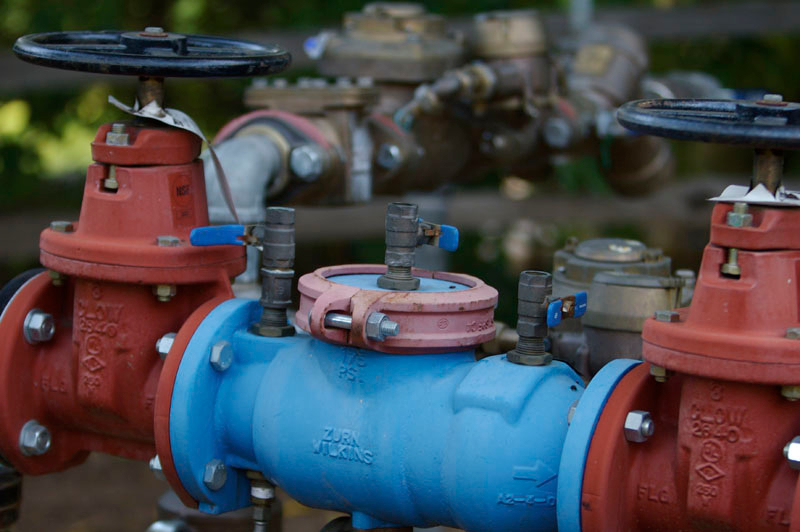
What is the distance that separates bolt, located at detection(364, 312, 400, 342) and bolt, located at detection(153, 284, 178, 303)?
0.30 m

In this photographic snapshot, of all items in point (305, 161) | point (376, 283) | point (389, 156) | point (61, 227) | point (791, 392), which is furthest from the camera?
point (389, 156)

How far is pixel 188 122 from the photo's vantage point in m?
1.26

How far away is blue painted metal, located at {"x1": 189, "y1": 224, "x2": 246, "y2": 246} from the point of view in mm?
1199

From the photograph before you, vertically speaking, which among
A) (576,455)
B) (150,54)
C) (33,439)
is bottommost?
(33,439)

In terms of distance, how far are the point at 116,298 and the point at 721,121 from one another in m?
0.69

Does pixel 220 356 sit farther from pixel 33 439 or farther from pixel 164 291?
pixel 33 439

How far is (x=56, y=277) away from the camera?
4.32 ft

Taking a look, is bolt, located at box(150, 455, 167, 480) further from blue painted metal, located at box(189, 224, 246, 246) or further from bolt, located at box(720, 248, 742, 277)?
bolt, located at box(720, 248, 742, 277)

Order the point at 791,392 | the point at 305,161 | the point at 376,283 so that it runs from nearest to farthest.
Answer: the point at 791,392 → the point at 376,283 → the point at 305,161

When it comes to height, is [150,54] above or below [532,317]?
above

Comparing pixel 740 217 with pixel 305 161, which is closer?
pixel 740 217

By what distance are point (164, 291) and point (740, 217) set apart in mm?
634

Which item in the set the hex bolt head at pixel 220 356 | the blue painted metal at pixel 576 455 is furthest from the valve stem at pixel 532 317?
the hex bolt head at pixel 220 356

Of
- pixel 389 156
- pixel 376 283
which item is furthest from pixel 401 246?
pixel 389 156
